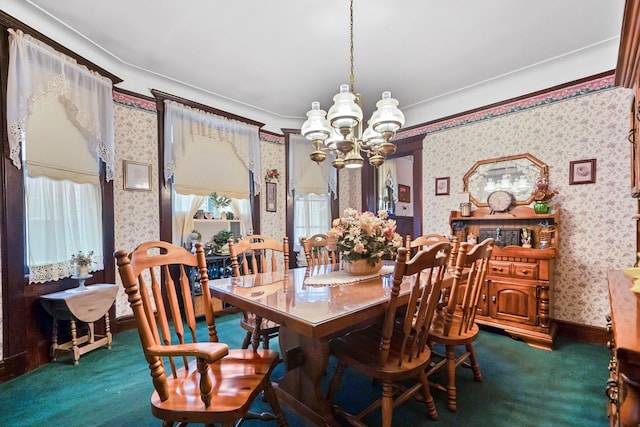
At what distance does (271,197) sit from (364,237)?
264 cm

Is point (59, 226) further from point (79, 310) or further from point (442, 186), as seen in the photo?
point (442, 186)

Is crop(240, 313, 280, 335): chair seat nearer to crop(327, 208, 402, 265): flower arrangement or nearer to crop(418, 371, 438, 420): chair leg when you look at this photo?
crop(327, 208, 402, 265): flower arrangement

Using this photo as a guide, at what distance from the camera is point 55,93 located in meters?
2.39

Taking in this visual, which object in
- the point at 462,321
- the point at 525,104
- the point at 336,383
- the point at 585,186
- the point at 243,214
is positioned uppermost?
the point at 525,104

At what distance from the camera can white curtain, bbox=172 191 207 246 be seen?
352 cm

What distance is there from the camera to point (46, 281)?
2.39m

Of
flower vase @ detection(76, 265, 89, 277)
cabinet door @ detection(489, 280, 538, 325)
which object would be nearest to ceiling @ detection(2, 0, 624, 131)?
flower vase @ detection(76, 265, 89, 277)

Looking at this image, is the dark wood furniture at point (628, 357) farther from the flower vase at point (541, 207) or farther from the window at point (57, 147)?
the window at point (57, 147)

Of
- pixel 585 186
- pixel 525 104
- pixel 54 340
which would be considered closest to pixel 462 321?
pixel 585 186

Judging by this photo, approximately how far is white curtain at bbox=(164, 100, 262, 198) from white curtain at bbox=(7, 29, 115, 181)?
0.61m

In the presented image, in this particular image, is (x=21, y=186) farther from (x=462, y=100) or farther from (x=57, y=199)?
(x=462, y=100)

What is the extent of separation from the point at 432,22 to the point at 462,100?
5.21ft

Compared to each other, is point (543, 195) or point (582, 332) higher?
point (543, 195)

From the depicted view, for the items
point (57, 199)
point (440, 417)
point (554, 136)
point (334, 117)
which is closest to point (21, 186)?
point (57, 199)
